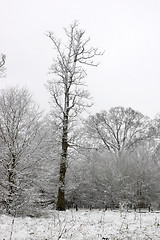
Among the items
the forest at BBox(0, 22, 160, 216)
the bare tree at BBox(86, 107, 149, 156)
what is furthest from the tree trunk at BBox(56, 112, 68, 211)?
the bare tree at BBox(86, 107, 149, 156)

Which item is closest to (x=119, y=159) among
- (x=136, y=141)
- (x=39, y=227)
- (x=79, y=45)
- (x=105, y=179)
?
(x=105, y=179)

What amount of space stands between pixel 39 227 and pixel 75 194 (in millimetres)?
12066

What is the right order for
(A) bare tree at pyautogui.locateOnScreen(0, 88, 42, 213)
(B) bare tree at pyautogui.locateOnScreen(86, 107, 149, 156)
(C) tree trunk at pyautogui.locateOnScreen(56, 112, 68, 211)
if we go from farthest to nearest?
(B) bare tree at pyautogui.locateOnScreen(86, 107, 149, 156) → (C) tree trunk at pyautogui.locateOnScreen(56, 112, 68, 211) → (A) bare tree at pyautogui.locateOnScreen(0, 88, 42, 213)

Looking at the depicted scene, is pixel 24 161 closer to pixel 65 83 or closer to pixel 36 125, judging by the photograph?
pixel 36 125

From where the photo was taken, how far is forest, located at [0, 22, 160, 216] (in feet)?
35.0

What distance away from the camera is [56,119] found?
14.5 meters

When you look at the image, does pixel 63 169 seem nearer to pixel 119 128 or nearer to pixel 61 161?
pixel 61 161

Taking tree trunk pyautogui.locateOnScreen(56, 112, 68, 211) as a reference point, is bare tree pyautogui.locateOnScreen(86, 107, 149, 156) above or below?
above

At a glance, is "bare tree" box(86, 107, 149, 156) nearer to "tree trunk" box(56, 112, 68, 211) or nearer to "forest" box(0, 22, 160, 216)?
"forest" box(0, 22, 160, 216)

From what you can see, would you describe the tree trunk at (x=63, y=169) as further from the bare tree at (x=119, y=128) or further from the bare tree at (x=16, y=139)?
the bare tree at (x=119, y=128)

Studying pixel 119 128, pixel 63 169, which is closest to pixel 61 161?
pixel 63 169

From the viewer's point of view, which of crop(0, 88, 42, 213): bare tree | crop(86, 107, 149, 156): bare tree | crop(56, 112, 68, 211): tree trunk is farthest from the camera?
crop(86, 107, 149, 156): bare tree

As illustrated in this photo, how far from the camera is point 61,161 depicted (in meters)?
13.9

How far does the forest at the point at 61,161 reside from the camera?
35.0 ft
